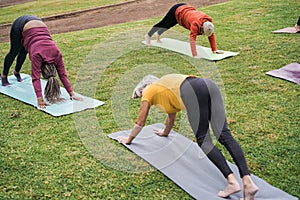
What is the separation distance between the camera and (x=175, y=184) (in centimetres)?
267

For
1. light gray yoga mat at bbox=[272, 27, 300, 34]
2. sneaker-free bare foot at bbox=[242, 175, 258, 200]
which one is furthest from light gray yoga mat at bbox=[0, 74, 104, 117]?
light gray yoga mat at bbox=[272, 27, 300, 34]

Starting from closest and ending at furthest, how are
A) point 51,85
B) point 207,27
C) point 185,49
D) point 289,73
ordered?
point 51,85
point 289,73
point 207,27
point 185,49

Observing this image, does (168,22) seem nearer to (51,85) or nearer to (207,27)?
(207,27)

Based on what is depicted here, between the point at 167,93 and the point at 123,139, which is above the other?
the point at 167,93

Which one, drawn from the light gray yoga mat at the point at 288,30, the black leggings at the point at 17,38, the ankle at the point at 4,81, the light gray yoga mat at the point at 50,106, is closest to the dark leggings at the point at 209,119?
the light gray yoga mat at the point at 50,106

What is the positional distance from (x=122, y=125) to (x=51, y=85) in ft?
3.39

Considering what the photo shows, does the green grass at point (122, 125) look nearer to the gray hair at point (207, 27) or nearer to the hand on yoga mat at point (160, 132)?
the hand on yoga mat at point (160, 132)

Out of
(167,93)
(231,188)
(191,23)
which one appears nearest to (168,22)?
(191,23)

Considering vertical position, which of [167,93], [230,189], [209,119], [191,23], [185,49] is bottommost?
[185,49]

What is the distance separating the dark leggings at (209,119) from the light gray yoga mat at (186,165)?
A: 0.63ft

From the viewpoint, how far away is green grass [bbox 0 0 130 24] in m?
10.2

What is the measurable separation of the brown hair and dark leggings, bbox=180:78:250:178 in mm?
1952

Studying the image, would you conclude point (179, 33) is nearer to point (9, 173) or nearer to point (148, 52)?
point (148, 52)

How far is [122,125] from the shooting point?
12.1 ft
